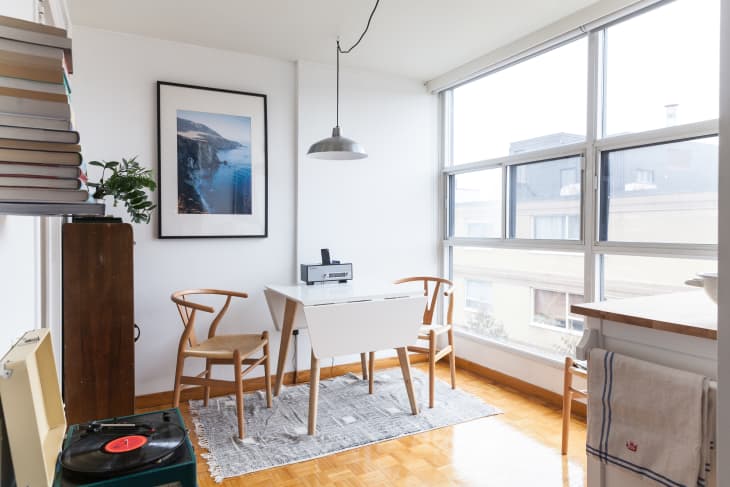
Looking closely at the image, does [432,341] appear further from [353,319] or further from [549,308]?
[549,308]

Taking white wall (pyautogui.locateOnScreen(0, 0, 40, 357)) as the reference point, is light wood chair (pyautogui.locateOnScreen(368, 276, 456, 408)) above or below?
below

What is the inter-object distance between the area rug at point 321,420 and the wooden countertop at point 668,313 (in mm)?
1564

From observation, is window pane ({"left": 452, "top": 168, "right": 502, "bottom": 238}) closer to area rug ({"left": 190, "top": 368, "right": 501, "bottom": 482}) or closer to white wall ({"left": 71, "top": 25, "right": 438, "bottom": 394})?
white wall ({"left": 71, "top": 25, "right": 438, "bottom": 394})

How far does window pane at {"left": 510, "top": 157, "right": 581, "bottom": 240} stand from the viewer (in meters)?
2.98

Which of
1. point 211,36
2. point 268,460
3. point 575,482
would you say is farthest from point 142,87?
point 575,482

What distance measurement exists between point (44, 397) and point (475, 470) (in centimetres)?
196

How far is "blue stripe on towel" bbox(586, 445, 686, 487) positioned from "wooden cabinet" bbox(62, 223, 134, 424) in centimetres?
184

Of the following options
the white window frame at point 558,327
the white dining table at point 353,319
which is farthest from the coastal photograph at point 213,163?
the white window frame at point 558,327

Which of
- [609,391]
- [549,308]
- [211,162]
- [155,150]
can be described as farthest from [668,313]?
[155,150]

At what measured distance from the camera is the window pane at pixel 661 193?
2.31 metres

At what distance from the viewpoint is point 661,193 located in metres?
2.49

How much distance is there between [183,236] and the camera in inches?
127

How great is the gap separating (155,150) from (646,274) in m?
3.09

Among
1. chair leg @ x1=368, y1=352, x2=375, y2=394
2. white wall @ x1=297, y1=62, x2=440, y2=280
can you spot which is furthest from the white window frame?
chair leg @ x1=368, y1=352, x2=375, y2=394
